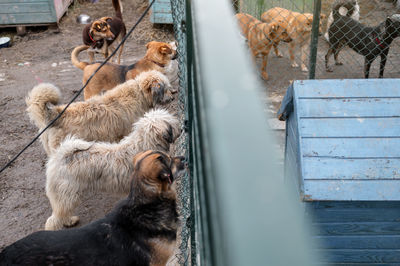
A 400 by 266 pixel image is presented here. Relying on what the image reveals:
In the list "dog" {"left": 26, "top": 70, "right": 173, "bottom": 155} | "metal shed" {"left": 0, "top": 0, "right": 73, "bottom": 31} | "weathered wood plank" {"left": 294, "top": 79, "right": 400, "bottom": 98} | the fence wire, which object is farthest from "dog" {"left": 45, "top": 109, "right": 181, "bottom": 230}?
"metal shed" {"left": 0, "top": 0, "right": 73, "bottom": 31}

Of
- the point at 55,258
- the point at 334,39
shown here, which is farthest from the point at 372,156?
the point at 334,39

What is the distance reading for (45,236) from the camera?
8.59ft

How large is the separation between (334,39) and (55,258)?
588cm

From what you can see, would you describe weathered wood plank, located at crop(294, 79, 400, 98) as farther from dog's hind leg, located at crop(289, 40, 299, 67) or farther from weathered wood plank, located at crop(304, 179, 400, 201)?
dog's hind leg, located at crop(289, 40, 299, 67)

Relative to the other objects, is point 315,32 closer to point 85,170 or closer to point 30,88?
point 85,170

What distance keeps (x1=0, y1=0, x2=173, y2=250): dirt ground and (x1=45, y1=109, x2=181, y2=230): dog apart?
51 centimetres

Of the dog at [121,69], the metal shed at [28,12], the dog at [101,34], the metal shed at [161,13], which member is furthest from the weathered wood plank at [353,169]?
the metal shed at [28,12]

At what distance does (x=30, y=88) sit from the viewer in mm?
6965

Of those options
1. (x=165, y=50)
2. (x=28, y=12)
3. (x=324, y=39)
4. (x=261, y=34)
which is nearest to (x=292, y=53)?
(x=261, y=34)

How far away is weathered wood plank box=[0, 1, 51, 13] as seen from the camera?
9.02 m

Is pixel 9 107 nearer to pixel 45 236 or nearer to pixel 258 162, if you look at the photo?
pixel 45 236

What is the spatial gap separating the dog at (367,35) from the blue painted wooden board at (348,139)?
3.33m

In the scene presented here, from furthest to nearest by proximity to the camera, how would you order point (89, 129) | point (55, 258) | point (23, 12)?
point (23, 12) → point (89, 129) → point (55, 258)

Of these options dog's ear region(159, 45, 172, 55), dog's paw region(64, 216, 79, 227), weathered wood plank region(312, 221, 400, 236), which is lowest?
dog's paw region(64, 216, 79, 227)
